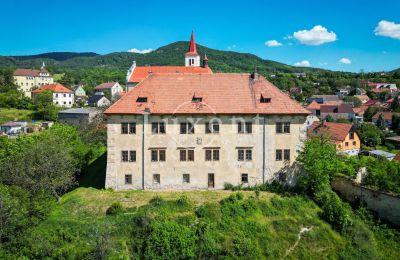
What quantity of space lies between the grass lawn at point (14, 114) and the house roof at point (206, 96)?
7037 centimetres

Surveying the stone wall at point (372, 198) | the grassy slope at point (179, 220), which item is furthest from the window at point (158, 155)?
the stone wall at point (372, 198)

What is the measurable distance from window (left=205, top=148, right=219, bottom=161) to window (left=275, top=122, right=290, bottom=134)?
6339 mm

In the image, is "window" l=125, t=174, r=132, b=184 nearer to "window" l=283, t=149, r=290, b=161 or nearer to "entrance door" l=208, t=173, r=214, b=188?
"entrance door" l=208, t=173, r=214, b=188

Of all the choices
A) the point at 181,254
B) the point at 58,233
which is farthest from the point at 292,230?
the point at 58,233

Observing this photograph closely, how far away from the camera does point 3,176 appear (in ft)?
113

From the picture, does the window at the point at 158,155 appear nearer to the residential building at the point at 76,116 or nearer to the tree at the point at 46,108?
the residential building at the point at 76,116

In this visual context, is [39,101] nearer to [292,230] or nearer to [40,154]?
[40,154]

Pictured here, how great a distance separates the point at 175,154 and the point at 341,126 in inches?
1896

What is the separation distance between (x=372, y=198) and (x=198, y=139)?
54.4 ft

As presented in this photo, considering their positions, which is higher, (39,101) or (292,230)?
(39,101)

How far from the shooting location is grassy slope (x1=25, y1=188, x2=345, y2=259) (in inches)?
1050

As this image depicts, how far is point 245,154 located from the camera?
34094 millimetres

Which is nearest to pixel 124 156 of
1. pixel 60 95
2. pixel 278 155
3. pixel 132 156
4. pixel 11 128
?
pixel 132 156

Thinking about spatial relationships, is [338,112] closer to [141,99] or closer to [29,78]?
[141,99]
